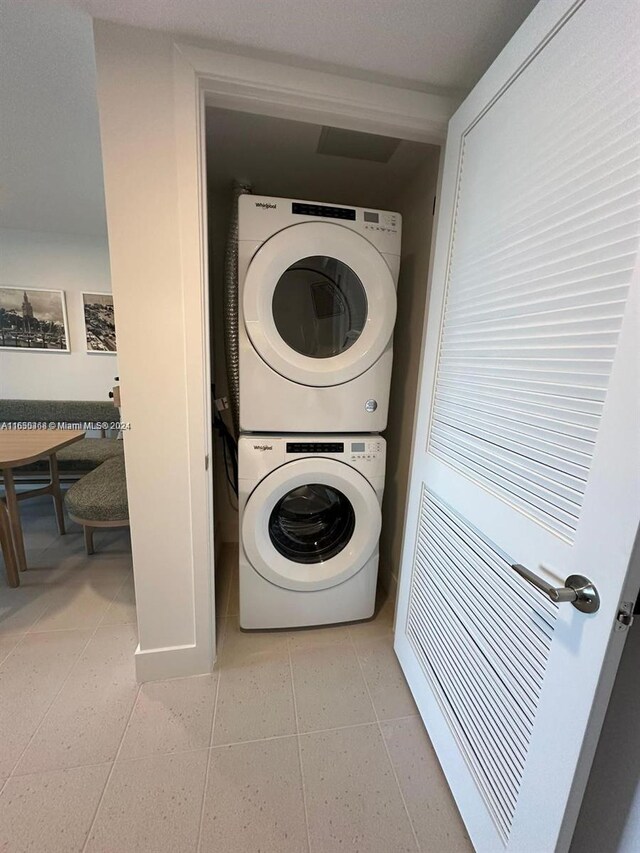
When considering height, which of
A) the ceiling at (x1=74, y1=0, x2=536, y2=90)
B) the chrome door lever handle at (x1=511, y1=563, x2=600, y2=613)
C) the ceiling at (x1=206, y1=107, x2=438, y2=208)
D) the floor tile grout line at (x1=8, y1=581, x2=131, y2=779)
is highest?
the ceiling at (x1=206, y1=107, x2=438, y2=208)

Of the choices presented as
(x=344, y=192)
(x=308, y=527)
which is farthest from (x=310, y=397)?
(x=344, y=192)

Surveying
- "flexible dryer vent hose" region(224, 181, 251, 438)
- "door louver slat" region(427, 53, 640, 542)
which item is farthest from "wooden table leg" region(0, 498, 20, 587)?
"door louver slat" region(427, 53, 640, 542)

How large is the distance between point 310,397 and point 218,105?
3.27ft

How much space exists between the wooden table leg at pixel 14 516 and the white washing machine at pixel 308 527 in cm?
143

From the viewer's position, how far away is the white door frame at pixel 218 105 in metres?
0.96

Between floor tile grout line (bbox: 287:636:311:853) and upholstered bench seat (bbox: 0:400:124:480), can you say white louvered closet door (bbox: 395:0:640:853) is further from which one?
upholstered bench seat (bbox: 0:400:124:480)

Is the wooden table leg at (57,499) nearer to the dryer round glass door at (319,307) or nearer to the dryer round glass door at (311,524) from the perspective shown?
the dryer round glass door at (311,524)

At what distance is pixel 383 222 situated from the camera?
4.28 feet

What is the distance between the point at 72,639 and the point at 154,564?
75 centimetres

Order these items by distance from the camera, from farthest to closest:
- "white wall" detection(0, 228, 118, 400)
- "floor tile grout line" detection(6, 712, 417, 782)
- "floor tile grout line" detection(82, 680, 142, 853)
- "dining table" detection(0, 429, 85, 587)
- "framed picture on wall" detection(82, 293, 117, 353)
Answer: "framed picture on wall" detection(82, 293, 117, 353), "white wall" detection(0, 228, 118, 400), "dining table" detection(0, 429, 85, 587), "floor tile grout line" detection(6, 712, 417, 782), "floor tile grout line" detection(82, 680, 142, 853)

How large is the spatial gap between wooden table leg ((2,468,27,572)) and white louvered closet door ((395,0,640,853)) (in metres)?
2.23

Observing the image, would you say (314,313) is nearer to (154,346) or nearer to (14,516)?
(154,346)

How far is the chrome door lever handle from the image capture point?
58cm

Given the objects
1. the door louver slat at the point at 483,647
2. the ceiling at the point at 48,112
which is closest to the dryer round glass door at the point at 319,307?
the door louver slat at the point at 483,647
